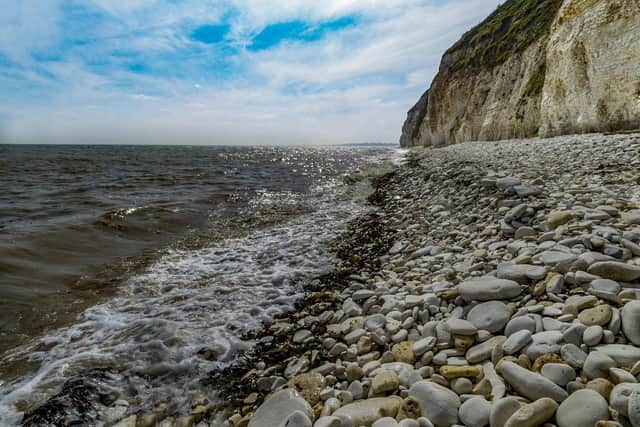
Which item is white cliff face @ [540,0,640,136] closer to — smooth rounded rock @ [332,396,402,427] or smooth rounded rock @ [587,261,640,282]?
smooth rounded rock @ [587,261,640,282]

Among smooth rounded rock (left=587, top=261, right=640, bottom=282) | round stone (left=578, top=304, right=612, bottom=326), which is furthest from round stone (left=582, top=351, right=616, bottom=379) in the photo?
smooth rounded rock (left=587, top=261, right=640, bottom=282)

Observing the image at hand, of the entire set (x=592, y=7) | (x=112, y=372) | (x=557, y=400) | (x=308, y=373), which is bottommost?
(x=112, y=372)

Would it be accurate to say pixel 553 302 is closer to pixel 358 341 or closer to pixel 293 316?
pixel 358 341

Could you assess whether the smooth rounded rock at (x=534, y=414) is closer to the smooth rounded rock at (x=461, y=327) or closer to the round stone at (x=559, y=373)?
the round stone at (x=559, y=373)

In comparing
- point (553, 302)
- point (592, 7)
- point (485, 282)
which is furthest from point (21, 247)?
point (592, 7)

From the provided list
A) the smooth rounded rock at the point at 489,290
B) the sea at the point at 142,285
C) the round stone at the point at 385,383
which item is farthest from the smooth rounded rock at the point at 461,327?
the sea at the point at 142,285

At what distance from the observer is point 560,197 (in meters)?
4.84

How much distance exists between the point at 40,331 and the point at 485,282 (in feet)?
18.7

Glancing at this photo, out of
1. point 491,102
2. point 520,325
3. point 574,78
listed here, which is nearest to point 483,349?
point 520,325

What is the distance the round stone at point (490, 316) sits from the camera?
2.47 m

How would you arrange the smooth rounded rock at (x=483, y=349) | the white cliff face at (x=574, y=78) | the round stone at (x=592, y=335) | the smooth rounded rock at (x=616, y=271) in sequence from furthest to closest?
the white cliff face at (x=574, y=78) → the smooth rounded rock at (x=616, y=271) → the smooth rounded rock at (x=483, y=349) → the round stone at (x=592, y=335)

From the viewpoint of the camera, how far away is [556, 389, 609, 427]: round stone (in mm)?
1447

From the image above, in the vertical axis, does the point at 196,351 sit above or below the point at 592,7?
below

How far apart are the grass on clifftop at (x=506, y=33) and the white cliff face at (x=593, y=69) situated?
27.2ft
